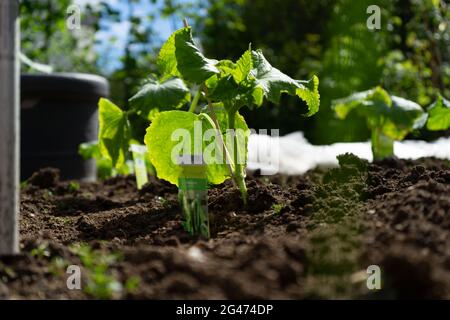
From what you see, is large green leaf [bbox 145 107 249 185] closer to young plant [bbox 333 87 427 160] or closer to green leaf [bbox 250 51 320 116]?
green leaf [bbox 250 51 320 116]

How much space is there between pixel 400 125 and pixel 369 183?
1.25 meters

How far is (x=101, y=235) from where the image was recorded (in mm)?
2348

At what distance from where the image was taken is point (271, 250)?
1.51 m

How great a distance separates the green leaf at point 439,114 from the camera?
129 inches

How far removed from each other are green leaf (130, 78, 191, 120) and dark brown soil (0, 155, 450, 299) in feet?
1.58

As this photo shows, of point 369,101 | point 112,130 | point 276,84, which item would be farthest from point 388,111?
point 276,84

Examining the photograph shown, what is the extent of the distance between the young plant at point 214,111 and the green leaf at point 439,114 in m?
1.23

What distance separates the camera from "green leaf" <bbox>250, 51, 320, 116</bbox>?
80.4 inches

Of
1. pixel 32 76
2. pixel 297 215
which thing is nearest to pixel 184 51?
pixel 297 215

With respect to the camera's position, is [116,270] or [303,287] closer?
[303,287]

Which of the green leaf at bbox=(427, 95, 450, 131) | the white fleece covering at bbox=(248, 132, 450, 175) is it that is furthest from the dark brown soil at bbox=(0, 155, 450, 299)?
the white fleece covering at bbox=(248, 132, 450, 175)

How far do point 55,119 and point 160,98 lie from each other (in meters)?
2.00
